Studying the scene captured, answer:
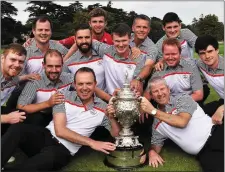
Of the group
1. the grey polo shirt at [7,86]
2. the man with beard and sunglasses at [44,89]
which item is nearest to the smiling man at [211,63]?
the man with beard and sunglasses at [44,89]

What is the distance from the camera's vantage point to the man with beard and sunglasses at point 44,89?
5043 mm

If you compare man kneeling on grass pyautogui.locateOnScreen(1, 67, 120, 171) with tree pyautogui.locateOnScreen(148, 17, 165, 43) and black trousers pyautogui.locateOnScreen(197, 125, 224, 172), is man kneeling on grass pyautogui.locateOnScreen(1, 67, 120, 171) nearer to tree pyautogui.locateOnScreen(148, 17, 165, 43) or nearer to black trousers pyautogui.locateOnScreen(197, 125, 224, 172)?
black trousers pyautogui.locateOnScreen(197, 125, 224, 172)

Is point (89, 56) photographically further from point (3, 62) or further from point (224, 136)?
point (224, 136)

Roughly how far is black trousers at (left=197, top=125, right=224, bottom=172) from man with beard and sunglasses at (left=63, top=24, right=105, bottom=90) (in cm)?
218

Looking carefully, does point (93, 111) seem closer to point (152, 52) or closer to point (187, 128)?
point (187, 128)

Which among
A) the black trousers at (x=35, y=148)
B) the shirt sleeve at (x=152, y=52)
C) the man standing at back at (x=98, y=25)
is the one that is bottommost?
the black trousers at (x=35, y=148)

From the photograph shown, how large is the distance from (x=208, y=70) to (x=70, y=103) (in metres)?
2.39

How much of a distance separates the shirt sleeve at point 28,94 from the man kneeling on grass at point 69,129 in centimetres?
54

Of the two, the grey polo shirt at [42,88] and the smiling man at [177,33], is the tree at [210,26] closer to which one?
the smiling man at [177,33]

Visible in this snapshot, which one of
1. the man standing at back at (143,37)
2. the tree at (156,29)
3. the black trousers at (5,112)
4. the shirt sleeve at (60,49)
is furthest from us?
the tree at (156,29)

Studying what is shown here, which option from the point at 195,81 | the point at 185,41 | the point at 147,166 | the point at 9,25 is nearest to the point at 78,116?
the point at 147,166

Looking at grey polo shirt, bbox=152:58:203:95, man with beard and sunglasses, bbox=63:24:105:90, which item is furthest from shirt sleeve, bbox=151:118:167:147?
man with beard and sunglasses, bbox=63:24:105:90

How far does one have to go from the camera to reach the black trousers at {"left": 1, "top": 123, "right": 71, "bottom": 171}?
4246 mm

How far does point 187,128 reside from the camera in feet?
15.0
